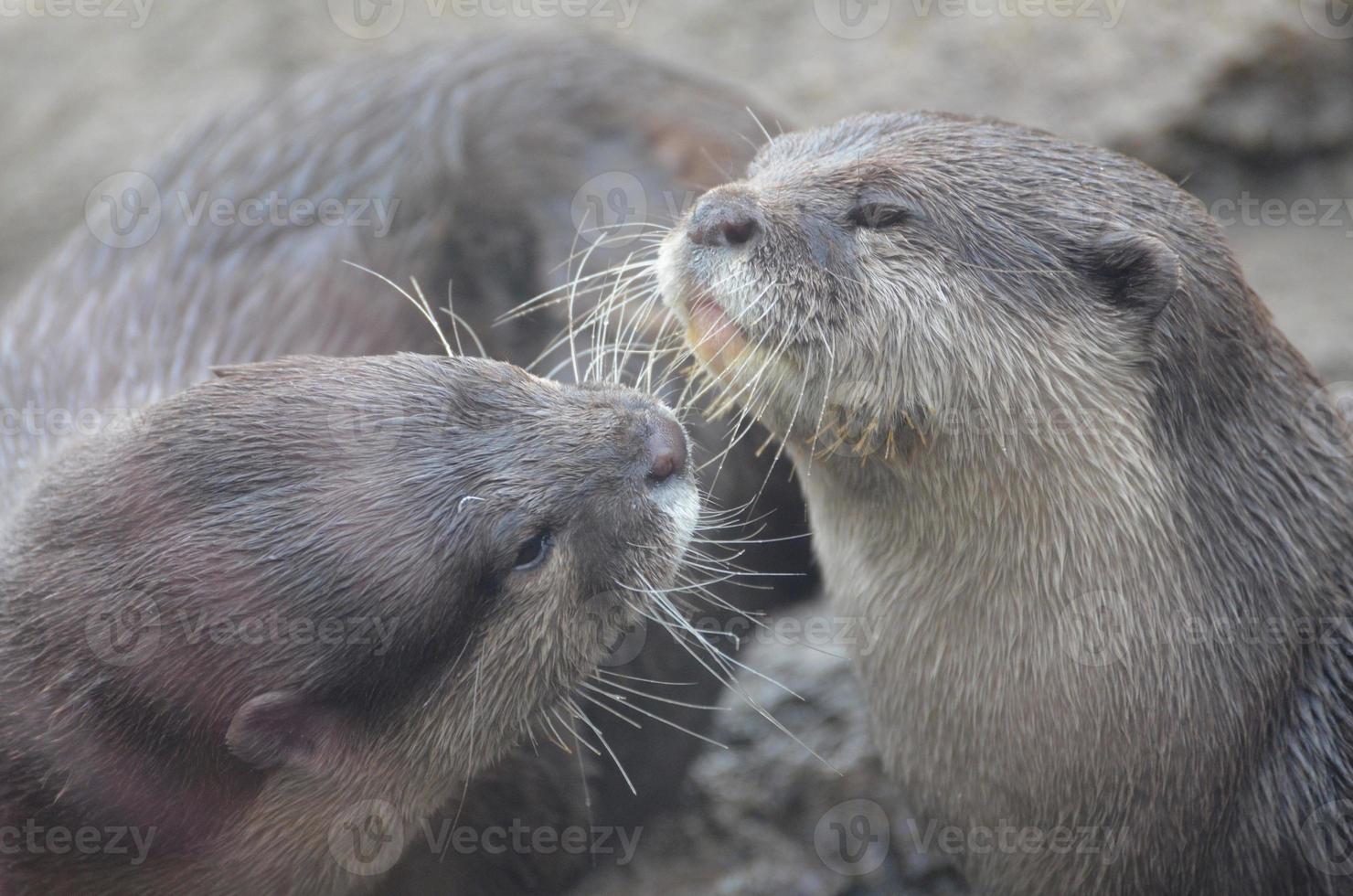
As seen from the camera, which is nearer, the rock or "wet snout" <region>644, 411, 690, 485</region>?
"wet snout" <region>644, 411, 690, 485</region>

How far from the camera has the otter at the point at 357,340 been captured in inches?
79.5

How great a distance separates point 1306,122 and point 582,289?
310cm

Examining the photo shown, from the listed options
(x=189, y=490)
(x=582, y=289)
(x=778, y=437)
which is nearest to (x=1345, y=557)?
(x=778, y=437)

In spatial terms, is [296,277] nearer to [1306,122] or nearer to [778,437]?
[778,437]

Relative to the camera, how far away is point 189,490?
2004 mm

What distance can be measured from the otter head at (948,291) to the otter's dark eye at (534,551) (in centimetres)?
44

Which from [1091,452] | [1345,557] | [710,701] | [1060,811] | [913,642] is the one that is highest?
[1091,452]

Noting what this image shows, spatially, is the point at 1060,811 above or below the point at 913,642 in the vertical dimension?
below

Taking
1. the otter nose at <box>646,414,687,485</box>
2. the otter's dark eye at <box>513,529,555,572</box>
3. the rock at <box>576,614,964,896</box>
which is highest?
the otter nose at <box>646,414,687,485</box>

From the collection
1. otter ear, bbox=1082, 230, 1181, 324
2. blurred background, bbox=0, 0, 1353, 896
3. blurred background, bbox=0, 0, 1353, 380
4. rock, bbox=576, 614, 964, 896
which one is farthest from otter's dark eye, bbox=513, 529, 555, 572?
blurred background, bbox=0, 0, 1353, 380

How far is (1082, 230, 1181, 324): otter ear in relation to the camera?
218 cm

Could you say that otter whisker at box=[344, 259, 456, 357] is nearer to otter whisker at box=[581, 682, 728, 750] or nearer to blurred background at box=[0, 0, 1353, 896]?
otter whisker at box=[581, 682, 728, 750]

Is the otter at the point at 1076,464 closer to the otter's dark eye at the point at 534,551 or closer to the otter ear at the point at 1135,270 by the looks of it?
the otter ear at the point at 1135,270

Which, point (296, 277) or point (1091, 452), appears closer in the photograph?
point (1091, 452)
